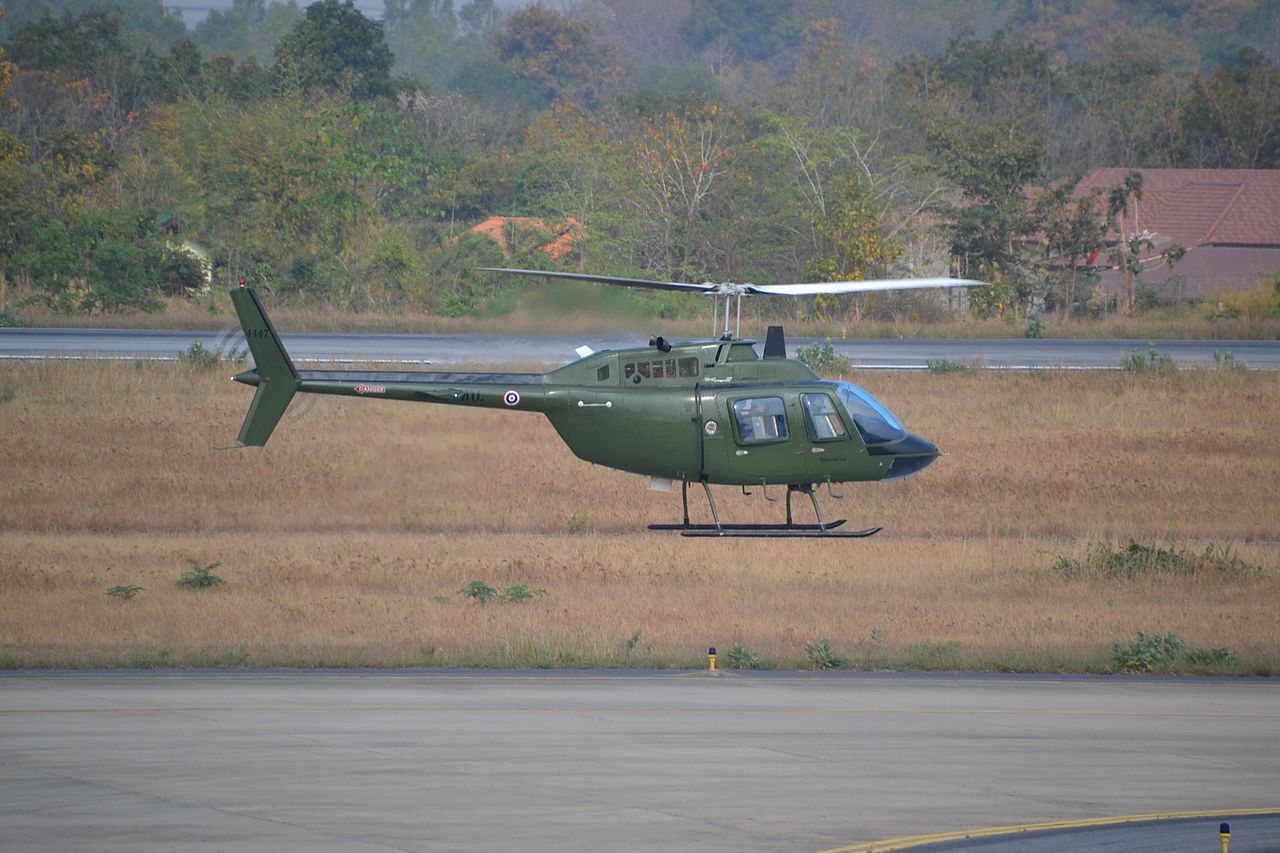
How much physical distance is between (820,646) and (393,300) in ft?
109

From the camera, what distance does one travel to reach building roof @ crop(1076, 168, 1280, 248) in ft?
247

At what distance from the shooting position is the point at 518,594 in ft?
111

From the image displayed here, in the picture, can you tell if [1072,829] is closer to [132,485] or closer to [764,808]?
[764,808]

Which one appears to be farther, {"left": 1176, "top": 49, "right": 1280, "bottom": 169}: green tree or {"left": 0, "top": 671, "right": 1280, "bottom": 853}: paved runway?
{"left": 1176, "top": 49, "right": 1280, "bottom": 169}: green tree

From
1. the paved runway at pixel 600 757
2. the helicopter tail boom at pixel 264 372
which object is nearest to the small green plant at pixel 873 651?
the paved runway at pixel 600 757

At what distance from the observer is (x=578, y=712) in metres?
24.9

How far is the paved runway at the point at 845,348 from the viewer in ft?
167

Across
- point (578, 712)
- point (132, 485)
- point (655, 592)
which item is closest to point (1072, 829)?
point (578, 712)

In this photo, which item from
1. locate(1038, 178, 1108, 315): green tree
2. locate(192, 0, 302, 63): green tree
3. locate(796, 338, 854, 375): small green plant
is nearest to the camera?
locate(796, 338, 854, 375): small green plant

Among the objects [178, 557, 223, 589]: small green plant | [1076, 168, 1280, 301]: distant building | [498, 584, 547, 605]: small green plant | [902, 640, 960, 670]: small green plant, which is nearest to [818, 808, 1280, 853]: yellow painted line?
[902, 640, 960, 670]: small green plant

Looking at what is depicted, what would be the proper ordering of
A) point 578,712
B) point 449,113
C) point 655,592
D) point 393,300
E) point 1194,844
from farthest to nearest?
point 449,113
point 393,300
point 655,592
point 578,712
point 1194,844

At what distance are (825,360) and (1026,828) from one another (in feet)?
101

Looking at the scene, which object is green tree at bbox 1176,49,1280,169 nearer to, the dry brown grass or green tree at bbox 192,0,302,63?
the dry brown grass

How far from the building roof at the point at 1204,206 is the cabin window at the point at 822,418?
5057 cm
